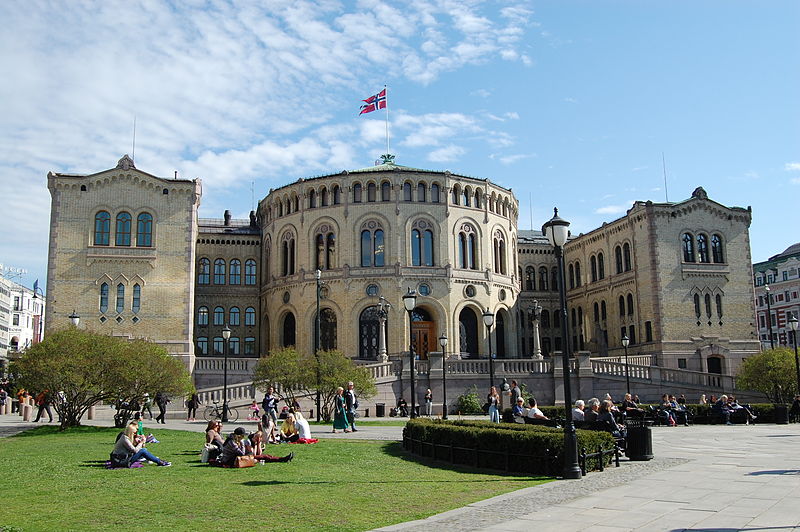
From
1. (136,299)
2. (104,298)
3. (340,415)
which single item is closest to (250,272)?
(136,299)

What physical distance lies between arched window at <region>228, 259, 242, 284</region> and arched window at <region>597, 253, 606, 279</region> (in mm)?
29565

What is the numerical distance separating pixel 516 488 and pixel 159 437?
15156 millimetres

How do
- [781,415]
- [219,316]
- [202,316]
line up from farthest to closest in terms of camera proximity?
1. [219,316]
2. [202,316]
3. [781,415]

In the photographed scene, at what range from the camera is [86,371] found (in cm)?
Answer: 2752

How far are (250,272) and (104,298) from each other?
14.7 meters

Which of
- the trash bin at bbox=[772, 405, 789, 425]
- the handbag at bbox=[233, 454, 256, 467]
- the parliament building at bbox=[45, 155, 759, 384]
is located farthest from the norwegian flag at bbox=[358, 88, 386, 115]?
the handbag at bbox=[233, 454, 256, 467]

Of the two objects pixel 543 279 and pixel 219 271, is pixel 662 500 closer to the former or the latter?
pixel 219 271

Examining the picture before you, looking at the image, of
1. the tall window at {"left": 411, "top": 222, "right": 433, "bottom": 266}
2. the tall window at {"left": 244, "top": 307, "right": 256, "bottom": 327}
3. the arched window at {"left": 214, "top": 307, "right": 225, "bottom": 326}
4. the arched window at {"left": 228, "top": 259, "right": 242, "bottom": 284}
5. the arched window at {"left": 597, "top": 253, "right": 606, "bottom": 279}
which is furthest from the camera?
the arched window at {"left": 597, "top": 253, "right": 606, "bottom": 279}

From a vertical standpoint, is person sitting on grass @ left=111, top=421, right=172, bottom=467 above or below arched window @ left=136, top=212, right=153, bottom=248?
below

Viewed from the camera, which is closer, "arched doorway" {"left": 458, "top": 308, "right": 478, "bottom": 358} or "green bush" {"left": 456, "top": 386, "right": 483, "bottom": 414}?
"green bush" {"left": 456, "top": 386, "right": 483, "bottom": 414}

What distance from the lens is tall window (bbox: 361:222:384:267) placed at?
54.0 meters

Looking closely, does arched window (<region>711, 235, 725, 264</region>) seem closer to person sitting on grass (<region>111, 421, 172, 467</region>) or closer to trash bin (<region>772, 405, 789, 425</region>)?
trash bin (<region>772, 405, 789, 425</region>)

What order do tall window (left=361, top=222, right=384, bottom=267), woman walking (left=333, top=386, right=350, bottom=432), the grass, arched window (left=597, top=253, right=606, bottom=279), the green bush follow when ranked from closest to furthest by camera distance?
the grass, woman walking (left=333, top=386, right=350, bottom=432), the green bush, tall window (left=361, top=222, right=384, bottom=267), arched window (left=597, top=253, right=606, bottom=279)

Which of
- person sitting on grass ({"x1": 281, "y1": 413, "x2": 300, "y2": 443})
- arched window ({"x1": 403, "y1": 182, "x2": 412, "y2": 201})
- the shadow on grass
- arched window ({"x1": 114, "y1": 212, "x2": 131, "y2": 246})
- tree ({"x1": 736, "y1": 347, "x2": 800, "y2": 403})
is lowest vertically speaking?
the shadow on grass
